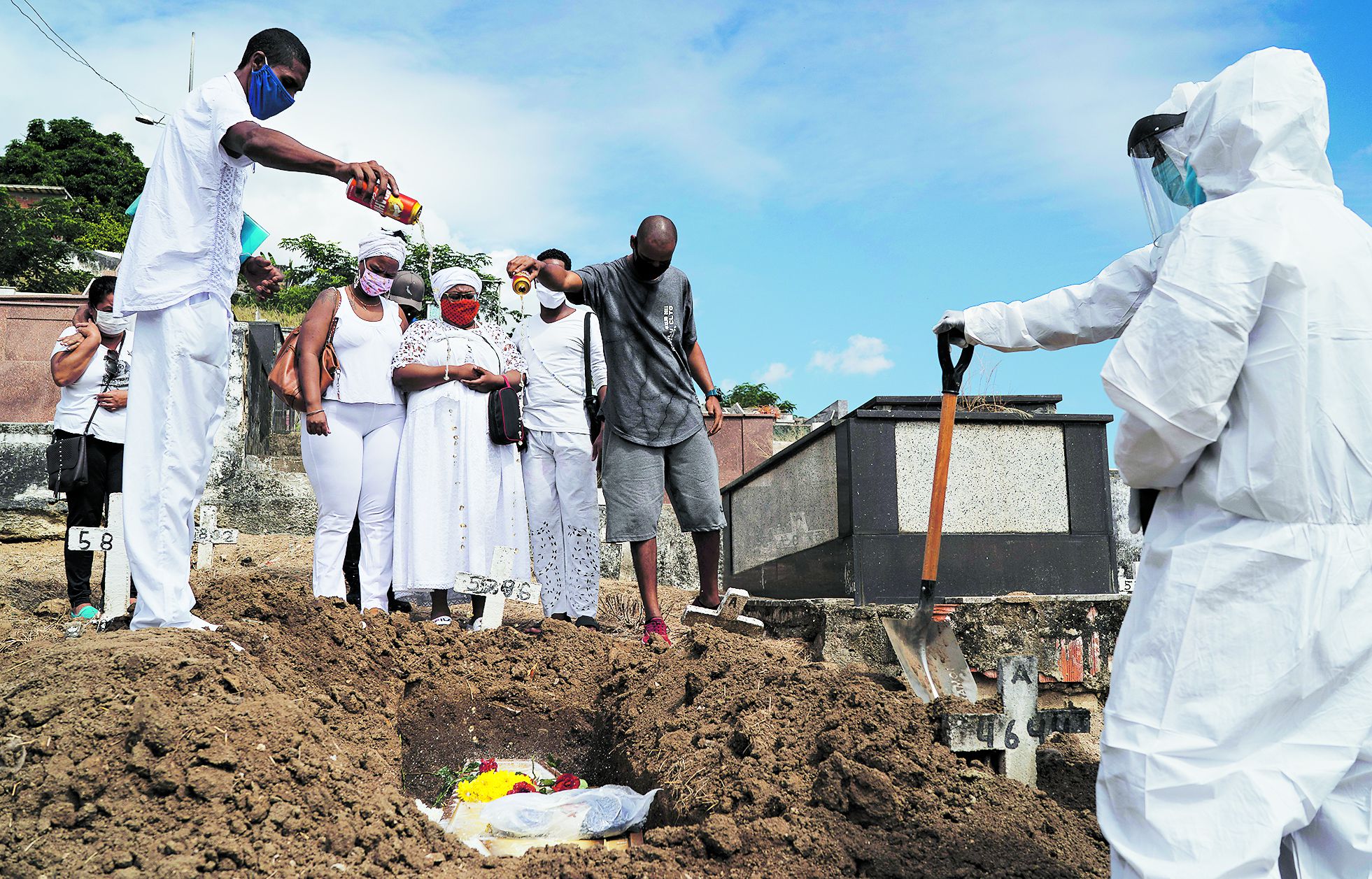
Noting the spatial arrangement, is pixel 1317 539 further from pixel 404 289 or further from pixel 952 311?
pixel 404 289

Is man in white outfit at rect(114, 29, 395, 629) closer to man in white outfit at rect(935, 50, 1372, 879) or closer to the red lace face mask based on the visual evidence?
the red lace face mask

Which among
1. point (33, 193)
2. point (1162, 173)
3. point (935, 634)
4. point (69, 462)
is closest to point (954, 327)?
point (1162, 173)

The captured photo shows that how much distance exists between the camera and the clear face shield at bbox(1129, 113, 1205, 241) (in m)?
2.39

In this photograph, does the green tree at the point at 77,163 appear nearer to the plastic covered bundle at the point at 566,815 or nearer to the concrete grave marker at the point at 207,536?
the concrete grave marker at the point at 207,536

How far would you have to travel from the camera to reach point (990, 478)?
18.8 ft

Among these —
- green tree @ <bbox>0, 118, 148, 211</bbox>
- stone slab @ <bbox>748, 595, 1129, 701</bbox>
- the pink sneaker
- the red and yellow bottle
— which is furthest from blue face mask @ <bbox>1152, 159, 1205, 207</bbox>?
green tree @ <bbox>0, 118, 148, 211</bbox>

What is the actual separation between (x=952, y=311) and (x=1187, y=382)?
3.93 ft

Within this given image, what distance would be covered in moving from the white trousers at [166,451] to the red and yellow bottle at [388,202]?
68 centimetres

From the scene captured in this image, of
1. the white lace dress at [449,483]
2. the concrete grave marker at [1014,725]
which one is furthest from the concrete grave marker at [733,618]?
the concrete grave marker at [1014,725]

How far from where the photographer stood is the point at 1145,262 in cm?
262

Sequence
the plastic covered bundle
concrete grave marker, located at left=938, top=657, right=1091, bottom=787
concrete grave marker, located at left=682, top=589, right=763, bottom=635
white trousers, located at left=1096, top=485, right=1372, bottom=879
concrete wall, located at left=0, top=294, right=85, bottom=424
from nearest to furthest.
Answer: white trousers, located at left=1096, top=485, right=1372, bottom=879, concrete grave marker, located at left=938, top=657, right=1091, bottom=787, the plastic covered bundle, concrete grave marker, located at left=682, top=589, right=763, bottom=635, concrete wall, located at left=0, top=294, right=85, bottom=424

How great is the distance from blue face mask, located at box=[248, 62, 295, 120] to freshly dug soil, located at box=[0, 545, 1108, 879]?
1918mm

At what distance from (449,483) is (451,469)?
7 centimetres

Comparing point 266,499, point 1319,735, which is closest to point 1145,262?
point 1319,735
